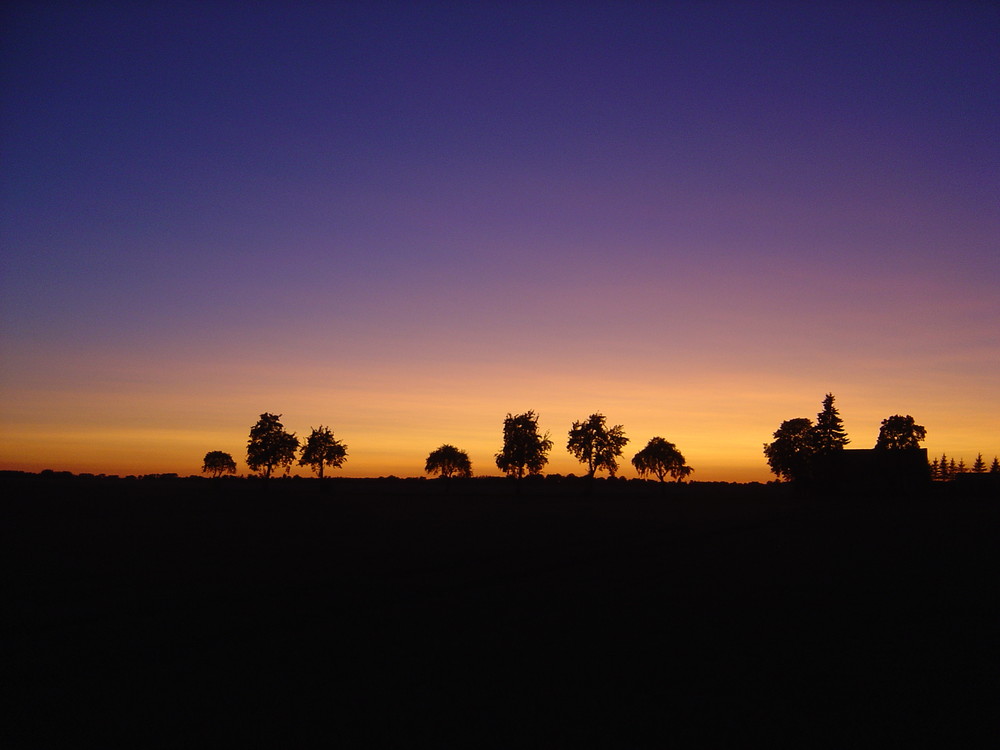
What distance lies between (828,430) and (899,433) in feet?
91.7

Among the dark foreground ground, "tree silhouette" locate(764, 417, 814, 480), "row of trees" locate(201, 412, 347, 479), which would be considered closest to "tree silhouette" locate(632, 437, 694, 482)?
"tree silhouette" locate(764, 417, 814, 480)

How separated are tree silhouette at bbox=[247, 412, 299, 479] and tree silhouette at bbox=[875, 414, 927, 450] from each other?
115047 mm

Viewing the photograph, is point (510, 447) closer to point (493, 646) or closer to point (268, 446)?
point (268, 446)

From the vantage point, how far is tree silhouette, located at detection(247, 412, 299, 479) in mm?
103875

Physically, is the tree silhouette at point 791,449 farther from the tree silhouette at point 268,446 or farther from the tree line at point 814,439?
the tree silhouette at point 268,446

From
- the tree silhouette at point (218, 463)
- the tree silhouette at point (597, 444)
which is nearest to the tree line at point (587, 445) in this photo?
the tree silhouette at point (597, 444)

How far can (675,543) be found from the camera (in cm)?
3094

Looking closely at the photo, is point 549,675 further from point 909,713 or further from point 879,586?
point 879,586

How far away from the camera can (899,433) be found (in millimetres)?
124938

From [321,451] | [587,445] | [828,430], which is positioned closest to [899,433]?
[828,430]

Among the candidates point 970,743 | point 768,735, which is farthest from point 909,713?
point 768,735

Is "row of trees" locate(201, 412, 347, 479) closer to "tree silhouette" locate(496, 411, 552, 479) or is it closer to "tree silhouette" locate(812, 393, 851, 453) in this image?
"tree silhouette" locate(496, 411, 552, 479)

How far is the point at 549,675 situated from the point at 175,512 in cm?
4398

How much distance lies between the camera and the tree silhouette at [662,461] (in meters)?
130
